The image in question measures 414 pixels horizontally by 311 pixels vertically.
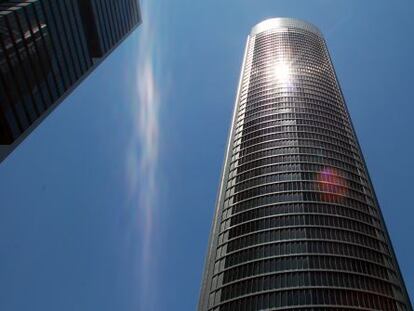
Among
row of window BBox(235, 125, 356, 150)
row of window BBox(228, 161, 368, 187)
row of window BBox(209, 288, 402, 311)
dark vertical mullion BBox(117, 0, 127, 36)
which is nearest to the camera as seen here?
row of window BBox(209, 288, 402, 311)

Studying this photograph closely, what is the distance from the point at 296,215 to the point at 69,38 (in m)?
60.2

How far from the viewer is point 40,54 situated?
267ft

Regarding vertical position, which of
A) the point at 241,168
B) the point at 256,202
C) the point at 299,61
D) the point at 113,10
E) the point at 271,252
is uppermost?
the point at 299,61

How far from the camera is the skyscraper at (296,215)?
95.1 meters

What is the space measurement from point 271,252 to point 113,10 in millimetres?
68893

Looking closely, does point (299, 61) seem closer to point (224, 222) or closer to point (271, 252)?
point (224, 222)

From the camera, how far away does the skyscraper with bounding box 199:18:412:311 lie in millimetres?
95125

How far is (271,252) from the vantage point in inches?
4065

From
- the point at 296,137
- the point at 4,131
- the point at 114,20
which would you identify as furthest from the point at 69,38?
the point at 296,137

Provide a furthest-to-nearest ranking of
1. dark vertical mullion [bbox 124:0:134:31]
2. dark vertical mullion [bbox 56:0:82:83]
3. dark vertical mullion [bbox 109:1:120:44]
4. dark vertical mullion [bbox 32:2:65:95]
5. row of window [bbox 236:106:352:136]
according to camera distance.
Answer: row of window [bbox 236:106:352:136] → dark vertical mullion [bbox 124:0:134:31] → dark vertical mullion [bbox 109:1:120:44] → dark vertical mullion [bbox 56:0:82:83] → dark vertical mullion [bbox 32:2:65:95]

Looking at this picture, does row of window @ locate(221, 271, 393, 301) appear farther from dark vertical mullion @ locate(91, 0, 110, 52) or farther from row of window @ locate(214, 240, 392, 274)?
dark vertical mullion @ locate(91, 0, 110, 52)

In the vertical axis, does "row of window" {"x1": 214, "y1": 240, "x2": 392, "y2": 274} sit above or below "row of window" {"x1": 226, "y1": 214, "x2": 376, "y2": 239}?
below

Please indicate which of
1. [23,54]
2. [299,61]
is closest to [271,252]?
[23,54]

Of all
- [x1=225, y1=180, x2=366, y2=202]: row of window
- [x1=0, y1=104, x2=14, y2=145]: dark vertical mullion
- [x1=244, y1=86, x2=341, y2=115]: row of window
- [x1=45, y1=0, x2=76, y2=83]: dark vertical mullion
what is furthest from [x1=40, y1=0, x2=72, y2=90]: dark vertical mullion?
[x1=244, y1=86, x2=341, y2=115]: row of window
